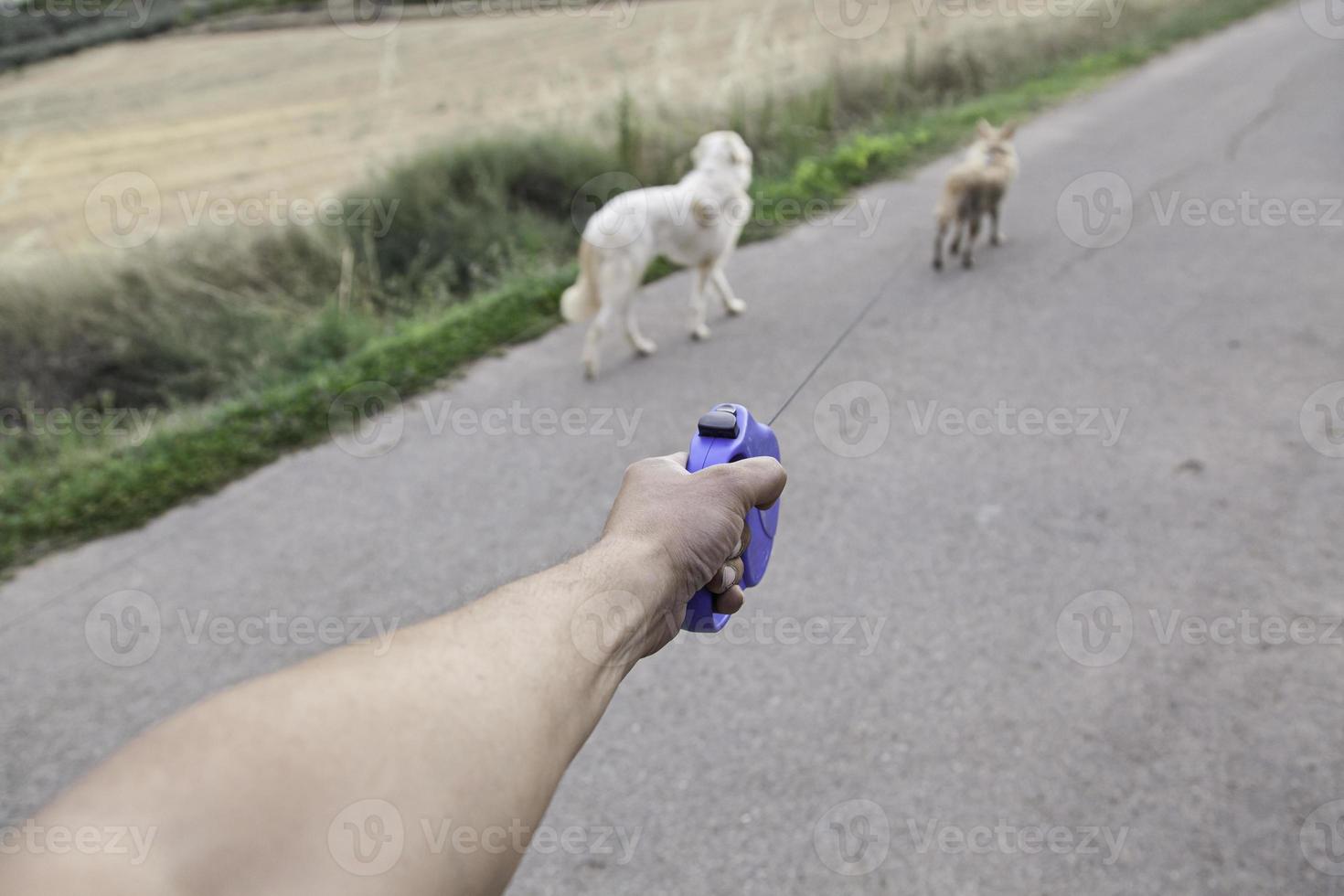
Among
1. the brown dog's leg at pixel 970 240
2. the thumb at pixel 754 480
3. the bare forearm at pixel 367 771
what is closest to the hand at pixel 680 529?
the thumb at pixel 754 480

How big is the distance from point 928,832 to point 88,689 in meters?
3.43

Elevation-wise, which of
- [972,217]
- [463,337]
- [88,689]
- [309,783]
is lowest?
[88,689]

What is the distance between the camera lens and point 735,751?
10.8 feet

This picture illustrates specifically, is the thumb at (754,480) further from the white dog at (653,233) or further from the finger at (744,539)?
the white dog at (653,233)

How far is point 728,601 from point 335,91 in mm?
18049

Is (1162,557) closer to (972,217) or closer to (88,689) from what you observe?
(972,217)

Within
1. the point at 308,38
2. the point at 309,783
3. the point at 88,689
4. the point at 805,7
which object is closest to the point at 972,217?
the point at 88,689

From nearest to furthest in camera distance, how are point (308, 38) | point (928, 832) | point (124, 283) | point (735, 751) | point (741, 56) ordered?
point (928, 832) → point (735, 751) → point (124, 283) → point (741, 56) → point (308, 38)

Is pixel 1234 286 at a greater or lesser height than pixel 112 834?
lesser

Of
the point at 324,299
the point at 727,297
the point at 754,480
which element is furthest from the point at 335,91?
the point at 754,480

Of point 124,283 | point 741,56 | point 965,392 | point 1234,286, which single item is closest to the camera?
point 965,392

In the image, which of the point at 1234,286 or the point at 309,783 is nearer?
the point at 309,783

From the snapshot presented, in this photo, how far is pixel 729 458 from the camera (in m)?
1.79

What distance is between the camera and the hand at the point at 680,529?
5.04 ft
